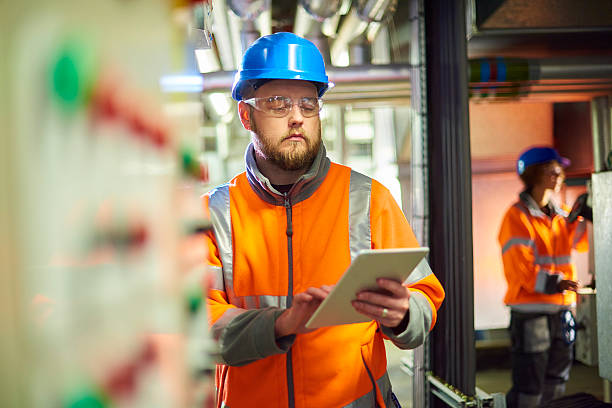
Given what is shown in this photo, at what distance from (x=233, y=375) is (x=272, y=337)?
0.29m

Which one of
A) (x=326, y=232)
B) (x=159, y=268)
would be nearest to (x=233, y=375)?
(x=326, y=232)

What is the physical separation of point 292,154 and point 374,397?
771 millimetres

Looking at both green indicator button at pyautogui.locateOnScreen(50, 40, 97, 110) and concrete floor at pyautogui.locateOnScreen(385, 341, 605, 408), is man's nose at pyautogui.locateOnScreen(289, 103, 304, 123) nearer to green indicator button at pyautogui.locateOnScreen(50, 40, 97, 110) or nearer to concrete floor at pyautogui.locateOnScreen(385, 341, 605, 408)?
green indicator button at pyautogui.locateOnScreen(50, 40, 97, 110)

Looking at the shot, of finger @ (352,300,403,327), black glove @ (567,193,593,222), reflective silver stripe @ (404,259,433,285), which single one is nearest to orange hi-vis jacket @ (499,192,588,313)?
black glove @ (567,193,593,222)

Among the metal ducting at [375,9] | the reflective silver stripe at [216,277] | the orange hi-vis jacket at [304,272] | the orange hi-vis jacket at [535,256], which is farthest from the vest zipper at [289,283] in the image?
the orange hi-vis jacket at [535,256]

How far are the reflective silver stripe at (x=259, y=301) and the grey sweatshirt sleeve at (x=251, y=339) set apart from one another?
0.11 metres

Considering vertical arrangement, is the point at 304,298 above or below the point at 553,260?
above

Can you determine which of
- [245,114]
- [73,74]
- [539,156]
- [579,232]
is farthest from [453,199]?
[73,74]

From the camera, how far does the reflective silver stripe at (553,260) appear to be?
161 inches

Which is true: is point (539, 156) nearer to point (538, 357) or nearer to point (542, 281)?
point (542, 281)

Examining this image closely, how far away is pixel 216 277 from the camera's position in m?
1.63

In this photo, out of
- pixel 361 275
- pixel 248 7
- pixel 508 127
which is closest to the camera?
pixel 361 275

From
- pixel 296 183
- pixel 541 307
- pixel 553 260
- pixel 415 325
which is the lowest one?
pixel 541 307

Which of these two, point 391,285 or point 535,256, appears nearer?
point 391,285
